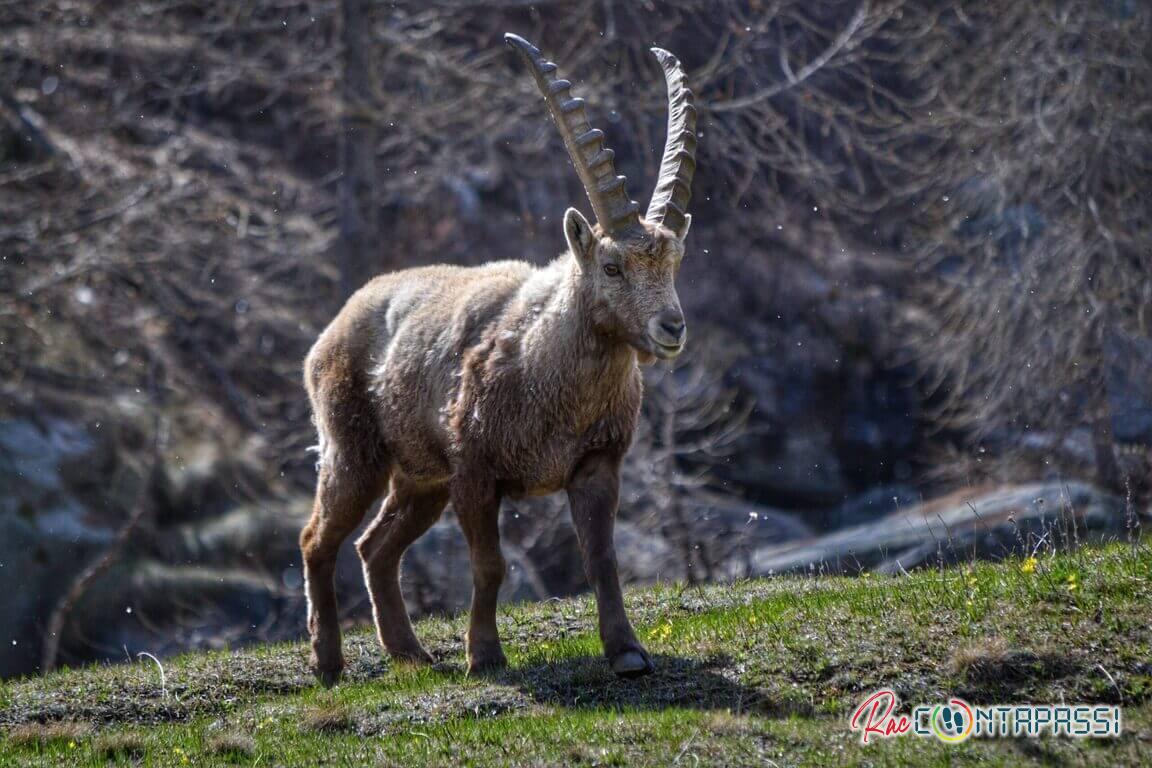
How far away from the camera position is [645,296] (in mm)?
8219

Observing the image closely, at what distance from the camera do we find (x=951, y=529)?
686 inches

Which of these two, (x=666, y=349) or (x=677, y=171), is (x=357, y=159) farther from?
(x=666, y=349)

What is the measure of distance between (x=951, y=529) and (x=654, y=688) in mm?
10557

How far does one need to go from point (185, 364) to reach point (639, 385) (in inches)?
596

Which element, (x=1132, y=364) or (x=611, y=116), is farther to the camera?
(x=611, y=116)

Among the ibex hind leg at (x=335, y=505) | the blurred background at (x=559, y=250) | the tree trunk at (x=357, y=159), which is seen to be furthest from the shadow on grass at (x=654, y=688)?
the tree trunk at (x=357, y=159)

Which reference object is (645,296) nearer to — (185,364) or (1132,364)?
(1132,364)

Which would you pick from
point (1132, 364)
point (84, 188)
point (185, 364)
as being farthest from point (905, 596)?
point (185, 364)

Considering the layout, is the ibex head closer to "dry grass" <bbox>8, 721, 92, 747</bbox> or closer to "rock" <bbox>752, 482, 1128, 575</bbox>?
"dry grass" <bbox>8, 721, 92, 747</bbox>

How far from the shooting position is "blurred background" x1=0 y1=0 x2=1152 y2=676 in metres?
16.5

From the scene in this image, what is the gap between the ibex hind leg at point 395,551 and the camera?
9.61 metres

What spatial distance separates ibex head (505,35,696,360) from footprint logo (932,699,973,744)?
2383 mm

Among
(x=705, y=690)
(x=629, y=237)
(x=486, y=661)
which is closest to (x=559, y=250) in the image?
(x=629, y=237)

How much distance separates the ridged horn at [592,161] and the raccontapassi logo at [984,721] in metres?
3.13
